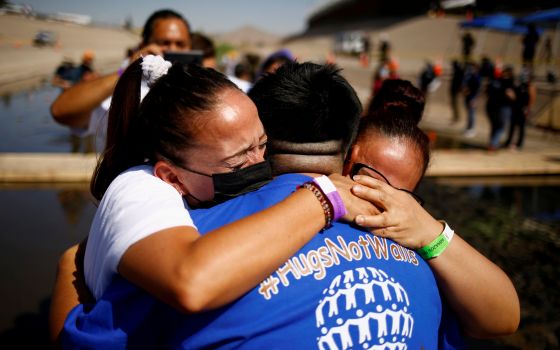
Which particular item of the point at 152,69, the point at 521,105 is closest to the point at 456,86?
the point at 521,105

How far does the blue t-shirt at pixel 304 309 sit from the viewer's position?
110 centimetres

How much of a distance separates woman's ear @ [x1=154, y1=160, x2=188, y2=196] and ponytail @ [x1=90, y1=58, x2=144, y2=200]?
0.21 metres

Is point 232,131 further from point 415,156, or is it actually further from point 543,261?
point 543,261

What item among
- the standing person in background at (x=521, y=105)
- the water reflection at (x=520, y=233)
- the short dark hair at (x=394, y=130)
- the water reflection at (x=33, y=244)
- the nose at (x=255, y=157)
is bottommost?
the water reflection at (x=520, y=233)

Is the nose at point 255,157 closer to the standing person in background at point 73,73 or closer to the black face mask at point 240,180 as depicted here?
the black face mask at point 240,180

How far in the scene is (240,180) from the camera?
1.38m

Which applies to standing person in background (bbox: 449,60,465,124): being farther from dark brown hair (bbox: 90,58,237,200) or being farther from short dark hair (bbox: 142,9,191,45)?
dark brown hair (bbox: 90,58,237,200)

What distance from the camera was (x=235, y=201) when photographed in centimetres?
133

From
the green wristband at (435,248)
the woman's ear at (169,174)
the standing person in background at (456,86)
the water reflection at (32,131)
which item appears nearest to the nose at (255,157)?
the woman's ear at (169,174)

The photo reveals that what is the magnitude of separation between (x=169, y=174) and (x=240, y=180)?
237 millimetres

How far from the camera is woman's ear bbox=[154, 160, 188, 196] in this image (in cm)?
140

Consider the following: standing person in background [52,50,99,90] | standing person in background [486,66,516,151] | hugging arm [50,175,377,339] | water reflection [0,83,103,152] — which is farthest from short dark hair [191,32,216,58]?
standing person in background [486,66,516,151]

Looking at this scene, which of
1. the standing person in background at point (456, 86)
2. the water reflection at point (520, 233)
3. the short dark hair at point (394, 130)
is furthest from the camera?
the standing person in background at point (456, 86)

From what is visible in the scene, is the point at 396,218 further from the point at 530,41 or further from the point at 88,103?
the point at 530,41
